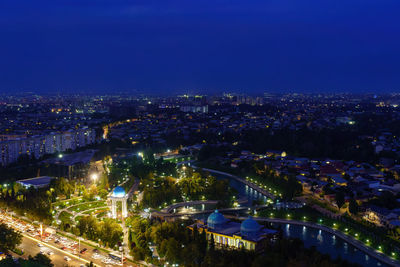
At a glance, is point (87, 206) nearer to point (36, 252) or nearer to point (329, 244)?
point (36, 252)

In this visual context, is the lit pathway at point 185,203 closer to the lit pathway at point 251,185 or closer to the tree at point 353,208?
the lit pathway at point 251,185

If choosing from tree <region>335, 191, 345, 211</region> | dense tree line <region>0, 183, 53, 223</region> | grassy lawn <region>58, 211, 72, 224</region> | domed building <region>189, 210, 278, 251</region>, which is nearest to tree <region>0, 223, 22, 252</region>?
dense tree line <region>0, 183, 53, 223</region>

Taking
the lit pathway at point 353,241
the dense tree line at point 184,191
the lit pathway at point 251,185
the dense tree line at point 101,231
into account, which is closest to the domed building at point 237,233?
the lit pathway at point 353,241

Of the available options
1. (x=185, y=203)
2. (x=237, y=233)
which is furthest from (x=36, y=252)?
(x=185, y=203)

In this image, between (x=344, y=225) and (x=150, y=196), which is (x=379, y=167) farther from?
(x=150, y=196)

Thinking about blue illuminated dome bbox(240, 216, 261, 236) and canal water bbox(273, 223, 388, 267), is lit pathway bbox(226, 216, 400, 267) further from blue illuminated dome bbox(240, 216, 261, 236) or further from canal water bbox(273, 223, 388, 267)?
blue illuminated dome bbox(240, 216, 261, 236)
